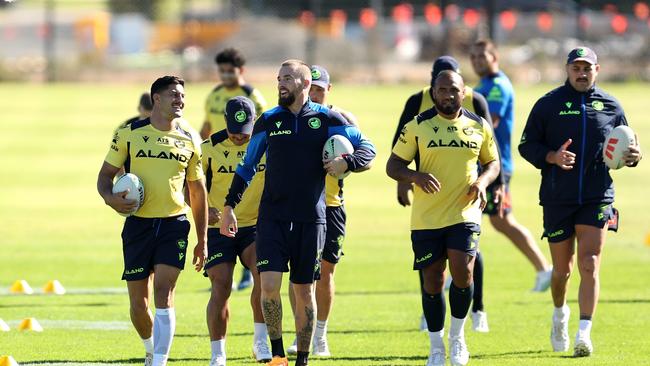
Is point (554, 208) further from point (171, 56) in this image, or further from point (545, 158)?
point (171, 56)

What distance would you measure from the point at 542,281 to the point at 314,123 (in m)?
5.40

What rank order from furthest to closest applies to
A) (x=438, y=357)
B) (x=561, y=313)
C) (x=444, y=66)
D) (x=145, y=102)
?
1. (x=145, y=102)
2. (x=444, y=66)
3. (x=561, y=313)
4. (x=438, y=357)

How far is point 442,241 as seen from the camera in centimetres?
962

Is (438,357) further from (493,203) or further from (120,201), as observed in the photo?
(493,203)

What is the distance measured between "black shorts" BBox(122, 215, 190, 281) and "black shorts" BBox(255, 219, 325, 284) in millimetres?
561

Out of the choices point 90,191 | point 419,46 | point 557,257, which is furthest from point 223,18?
point 557,257

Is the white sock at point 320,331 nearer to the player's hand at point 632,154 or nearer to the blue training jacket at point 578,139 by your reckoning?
the blue training jacket at point 578,139

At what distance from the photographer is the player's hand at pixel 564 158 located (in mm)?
9945

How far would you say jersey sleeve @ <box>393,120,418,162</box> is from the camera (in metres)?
9.59

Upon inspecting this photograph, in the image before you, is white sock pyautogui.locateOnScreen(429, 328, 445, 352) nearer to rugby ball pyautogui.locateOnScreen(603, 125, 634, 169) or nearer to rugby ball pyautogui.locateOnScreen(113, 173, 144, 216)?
rugby ball pyautogui.locateOnScreen(603, 125, 634, 169)

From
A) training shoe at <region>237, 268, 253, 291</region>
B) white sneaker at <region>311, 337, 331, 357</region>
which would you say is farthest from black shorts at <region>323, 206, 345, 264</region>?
training shoe at <region>237, 268, 253, 291</region>

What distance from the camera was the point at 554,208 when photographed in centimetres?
1029

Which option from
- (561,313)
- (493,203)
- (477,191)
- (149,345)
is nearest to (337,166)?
(477,191)

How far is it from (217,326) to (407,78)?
3573 centimetres
